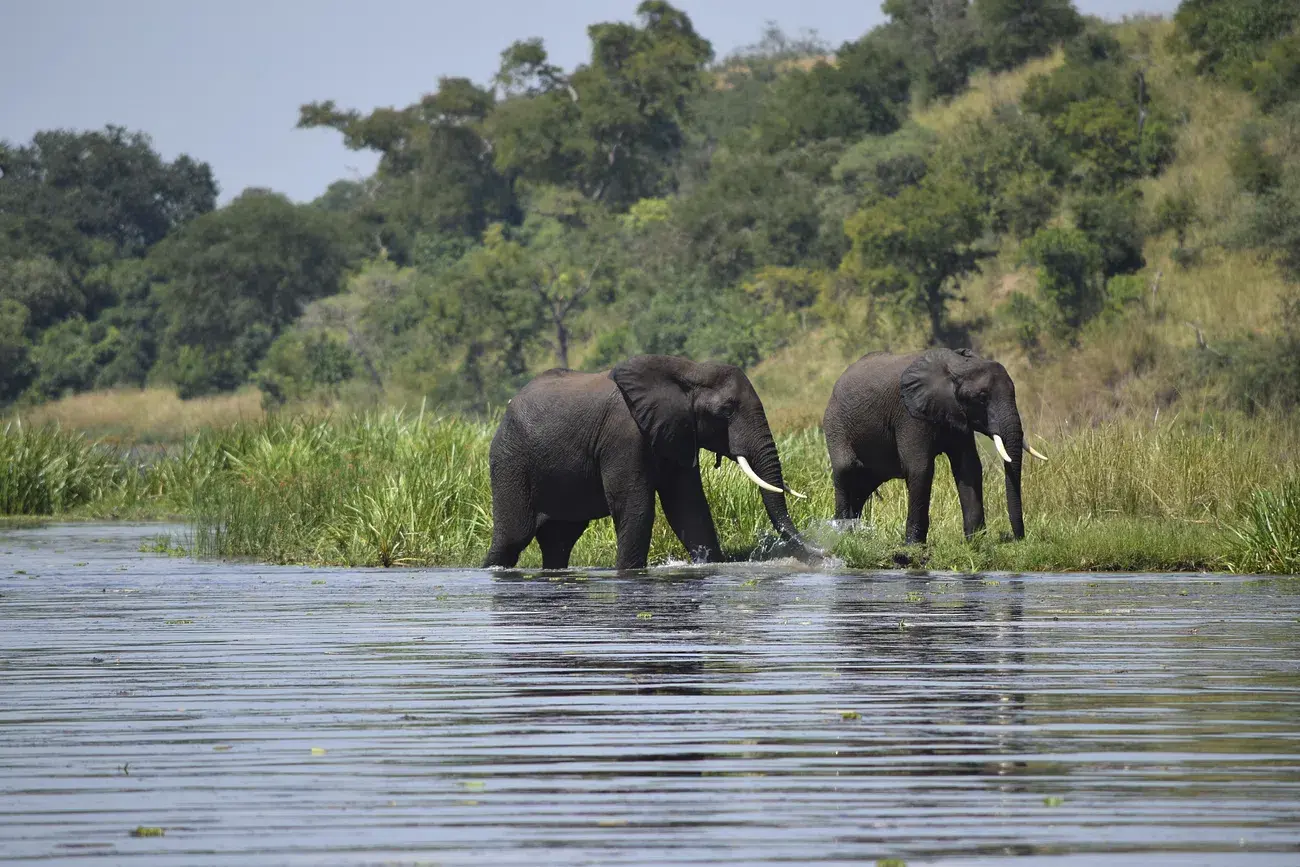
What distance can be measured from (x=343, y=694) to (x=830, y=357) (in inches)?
1749

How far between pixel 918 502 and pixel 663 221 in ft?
164

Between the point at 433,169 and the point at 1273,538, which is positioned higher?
the point at 433,169

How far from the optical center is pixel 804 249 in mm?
60156

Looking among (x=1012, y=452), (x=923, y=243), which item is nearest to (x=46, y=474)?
(x=1012, y=452)

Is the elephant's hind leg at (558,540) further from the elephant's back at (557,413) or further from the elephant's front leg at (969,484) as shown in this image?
the elephant's front leg at (969,484)

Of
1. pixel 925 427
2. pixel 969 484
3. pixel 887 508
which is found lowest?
pixel 887 508

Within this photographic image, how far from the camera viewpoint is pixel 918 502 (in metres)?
18.7

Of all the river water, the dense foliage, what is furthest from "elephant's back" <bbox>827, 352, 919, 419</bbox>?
the dense foliage

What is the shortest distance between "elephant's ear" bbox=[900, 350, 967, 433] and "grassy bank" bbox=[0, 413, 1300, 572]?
105 cm

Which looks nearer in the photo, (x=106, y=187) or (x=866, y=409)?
(x=866, y=409)

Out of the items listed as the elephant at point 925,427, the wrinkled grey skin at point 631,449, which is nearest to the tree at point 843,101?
the elephant at point 925,427

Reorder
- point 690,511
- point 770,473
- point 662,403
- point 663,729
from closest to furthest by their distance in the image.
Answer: point 663,729, point 662,403, point 770,473, point 690,511

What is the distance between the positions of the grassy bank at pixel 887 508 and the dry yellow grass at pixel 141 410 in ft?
145

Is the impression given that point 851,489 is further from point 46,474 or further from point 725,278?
point 725,278
